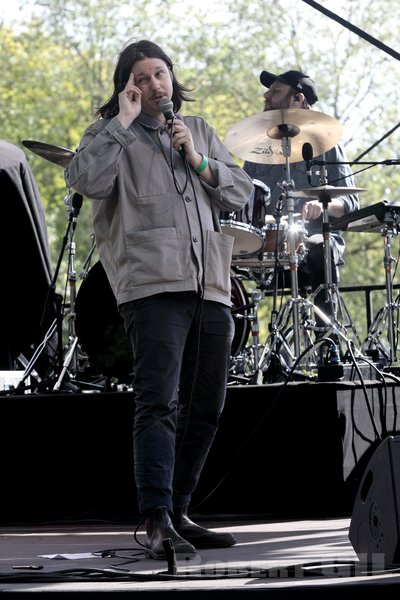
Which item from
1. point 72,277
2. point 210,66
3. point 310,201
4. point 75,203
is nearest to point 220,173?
point 75,203

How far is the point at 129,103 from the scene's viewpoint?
354cm

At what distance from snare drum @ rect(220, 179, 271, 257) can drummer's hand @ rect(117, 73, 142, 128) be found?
2.21 m

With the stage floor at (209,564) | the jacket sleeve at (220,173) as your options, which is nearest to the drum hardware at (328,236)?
the stage floor at (209,564)

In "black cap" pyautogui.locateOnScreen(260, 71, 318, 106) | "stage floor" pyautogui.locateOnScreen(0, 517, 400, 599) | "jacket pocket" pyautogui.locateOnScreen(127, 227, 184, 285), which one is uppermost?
"black cap" pyautogui.locateOnScreen(260, 71, 318, 106)

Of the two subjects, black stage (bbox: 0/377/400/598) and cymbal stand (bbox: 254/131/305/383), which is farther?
cymbal stand (bbox: 254/131/305/383)

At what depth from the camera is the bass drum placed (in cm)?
504

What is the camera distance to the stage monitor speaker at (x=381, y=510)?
2.92 meters

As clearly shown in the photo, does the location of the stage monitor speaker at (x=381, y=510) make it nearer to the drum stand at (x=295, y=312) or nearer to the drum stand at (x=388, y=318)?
the drum stand at (x=295, y=312)

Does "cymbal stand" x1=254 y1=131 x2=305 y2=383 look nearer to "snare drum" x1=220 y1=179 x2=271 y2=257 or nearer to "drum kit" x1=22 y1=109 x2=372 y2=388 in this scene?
"drum kit" x1=22 y1=109 x2=372 y2=388

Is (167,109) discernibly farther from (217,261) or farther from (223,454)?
(223,454)

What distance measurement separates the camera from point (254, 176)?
23.5 ft

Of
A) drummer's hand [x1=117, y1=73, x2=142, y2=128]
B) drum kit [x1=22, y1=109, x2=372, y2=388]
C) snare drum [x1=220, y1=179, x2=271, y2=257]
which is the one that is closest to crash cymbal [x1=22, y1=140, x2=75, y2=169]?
drum kit [x1=22, y1=109, x2=372, y2=388]

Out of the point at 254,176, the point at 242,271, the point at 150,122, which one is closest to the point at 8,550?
the point at 150,122

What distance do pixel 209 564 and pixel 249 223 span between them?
311cm
